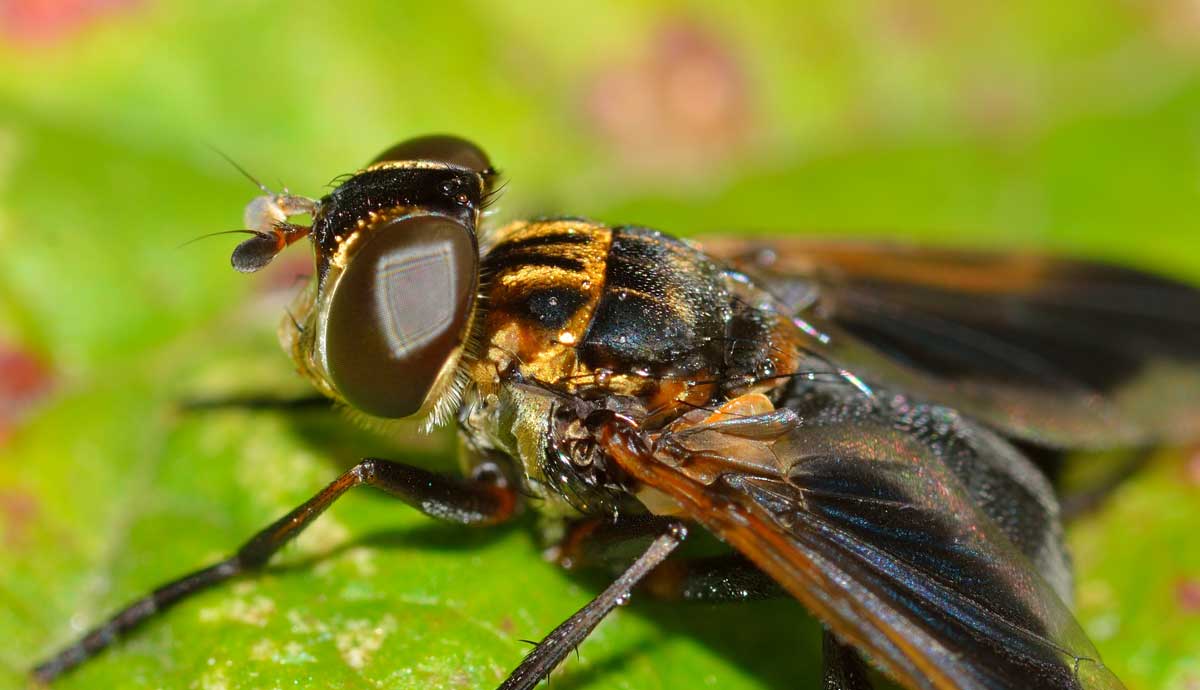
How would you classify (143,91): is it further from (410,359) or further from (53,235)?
(410,359)

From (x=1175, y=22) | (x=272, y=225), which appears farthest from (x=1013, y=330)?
(x=1175, y=22)

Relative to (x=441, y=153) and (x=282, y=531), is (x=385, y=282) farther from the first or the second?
(x=282, y=531)

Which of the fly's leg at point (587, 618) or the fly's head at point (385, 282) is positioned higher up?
the fly's head at point (385, 282)

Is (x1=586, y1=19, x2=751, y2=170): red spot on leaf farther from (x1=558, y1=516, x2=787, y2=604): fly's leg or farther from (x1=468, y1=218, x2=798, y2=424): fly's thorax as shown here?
(x1=558, y1=516, x2=787, y2=604): fly's leg

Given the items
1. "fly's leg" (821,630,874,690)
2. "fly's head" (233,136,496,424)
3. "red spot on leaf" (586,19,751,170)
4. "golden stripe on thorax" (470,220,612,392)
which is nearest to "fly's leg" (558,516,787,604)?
"fly's leg" (821,630,874,690)

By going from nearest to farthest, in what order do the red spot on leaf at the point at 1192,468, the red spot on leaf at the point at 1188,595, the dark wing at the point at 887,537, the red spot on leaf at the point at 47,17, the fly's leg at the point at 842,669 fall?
1. the dark wing at the point at 887,537
2. the fly's leg at the point at 842,669
3. the red spot on leaf at the point at 1188,595
4. the red spot on leaf at the point at 1192,468
5. the red spot on leaf at the point at 47,17

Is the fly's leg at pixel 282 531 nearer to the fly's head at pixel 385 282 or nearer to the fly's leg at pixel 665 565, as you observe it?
the fly's head at pixel 385 282

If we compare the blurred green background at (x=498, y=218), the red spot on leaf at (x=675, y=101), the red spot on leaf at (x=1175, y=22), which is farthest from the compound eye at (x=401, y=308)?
the red spot on leaf at (x=1175, y=22)
